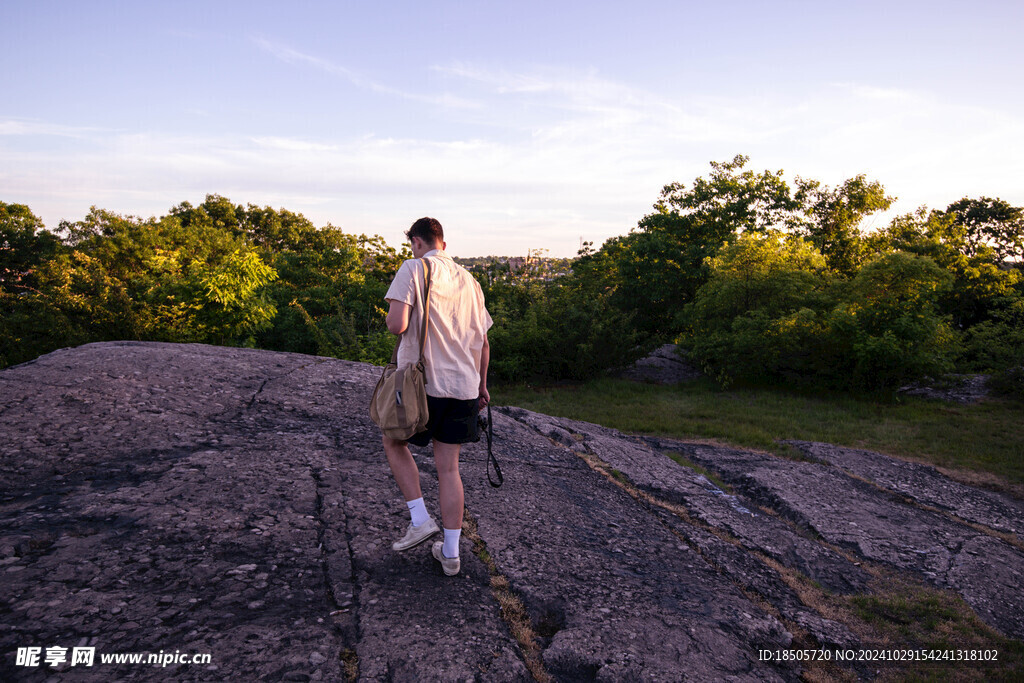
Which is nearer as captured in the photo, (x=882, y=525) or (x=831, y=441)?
(x=882, y=525)

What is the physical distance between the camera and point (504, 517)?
→ 13.8ft

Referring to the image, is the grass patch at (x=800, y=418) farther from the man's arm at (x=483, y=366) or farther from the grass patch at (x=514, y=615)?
the man's arm at (x=483, y=366)

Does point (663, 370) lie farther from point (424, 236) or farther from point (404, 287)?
point (404, 287)

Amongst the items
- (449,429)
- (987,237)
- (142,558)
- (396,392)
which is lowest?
(142,558)

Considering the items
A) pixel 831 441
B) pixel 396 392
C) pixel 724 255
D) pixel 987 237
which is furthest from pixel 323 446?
pixel 987 237

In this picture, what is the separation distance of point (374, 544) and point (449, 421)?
1007 millimetres

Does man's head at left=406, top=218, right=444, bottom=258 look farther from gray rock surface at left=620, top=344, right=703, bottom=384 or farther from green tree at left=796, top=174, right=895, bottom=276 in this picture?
green tree at left=796, top=174, right=895, bottom=276

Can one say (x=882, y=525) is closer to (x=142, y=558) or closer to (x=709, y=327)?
(x=142, y=558)

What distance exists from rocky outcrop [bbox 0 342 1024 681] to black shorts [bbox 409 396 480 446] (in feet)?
2.69

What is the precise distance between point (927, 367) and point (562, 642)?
11979mm

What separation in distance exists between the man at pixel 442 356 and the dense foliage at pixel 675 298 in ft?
28.8

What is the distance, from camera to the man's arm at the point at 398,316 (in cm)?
295

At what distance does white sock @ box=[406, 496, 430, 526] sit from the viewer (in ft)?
10.9

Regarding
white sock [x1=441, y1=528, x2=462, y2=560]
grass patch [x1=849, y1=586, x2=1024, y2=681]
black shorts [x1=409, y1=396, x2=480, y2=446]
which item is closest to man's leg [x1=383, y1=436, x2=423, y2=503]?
black shorts [x1=409, y1=396, x2=480, y2=446]
